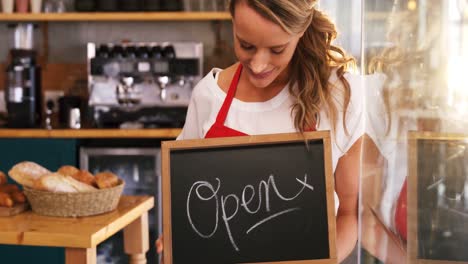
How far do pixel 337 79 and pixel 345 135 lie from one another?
11cm

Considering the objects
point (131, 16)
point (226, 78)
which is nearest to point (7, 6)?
point (131, 16)

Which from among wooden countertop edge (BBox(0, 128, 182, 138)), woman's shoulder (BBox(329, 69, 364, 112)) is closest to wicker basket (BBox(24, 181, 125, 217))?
woman's shoulder (BBox(329, 69, 364, 112))

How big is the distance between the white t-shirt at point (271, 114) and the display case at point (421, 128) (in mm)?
85

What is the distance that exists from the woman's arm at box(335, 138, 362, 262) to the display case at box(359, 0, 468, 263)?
2.9 inches

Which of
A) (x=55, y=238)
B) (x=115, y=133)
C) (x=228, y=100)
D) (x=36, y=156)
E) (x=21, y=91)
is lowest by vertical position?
(x=55, y=238)

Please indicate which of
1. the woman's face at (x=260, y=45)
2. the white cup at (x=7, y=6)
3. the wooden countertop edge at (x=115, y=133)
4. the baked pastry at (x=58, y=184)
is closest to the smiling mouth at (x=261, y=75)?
the woman's face at (x=260, y=45)

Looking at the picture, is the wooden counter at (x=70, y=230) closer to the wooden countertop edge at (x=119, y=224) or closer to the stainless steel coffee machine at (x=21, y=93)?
the wooden countertop edge at (x=119, y=224)

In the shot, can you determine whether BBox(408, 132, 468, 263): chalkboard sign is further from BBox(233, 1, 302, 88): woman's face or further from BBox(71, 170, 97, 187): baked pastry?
BBox(71, 170, 97, 187): baked pastry

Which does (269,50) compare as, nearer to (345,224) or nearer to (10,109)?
(345,224)

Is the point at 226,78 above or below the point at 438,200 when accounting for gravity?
above

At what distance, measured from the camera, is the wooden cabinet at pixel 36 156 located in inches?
129

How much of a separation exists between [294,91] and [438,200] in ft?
1.24

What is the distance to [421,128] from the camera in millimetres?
968

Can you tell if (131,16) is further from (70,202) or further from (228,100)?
(228,100)
